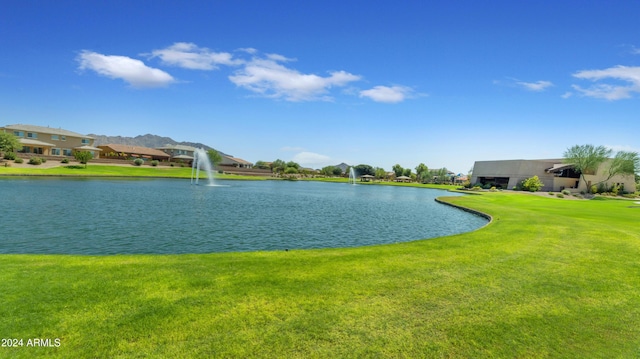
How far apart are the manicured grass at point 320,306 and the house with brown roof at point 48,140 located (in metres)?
86.9

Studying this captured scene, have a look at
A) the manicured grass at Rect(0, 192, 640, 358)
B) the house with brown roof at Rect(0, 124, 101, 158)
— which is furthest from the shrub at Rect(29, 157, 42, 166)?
the manicured grass at Rect(0, 192, 640, 358)

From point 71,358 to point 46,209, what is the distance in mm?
19807

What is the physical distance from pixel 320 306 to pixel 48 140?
331 feet

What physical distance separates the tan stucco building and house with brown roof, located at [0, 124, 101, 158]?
100 m

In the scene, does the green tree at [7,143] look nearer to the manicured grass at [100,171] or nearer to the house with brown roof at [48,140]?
the house with brown roof at [48,140]

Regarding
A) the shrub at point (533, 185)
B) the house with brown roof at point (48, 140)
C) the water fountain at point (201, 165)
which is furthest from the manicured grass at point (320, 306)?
the house with brown roof at point (48, 140)

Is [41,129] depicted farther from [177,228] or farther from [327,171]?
[327,171]

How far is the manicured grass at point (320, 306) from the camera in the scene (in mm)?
4754

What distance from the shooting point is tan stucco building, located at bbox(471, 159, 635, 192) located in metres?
70.4

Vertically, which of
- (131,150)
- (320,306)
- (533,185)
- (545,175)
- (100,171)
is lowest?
(100,171)

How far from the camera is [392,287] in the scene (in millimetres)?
7211

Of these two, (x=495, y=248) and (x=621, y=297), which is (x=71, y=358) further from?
(x=495, y=248)

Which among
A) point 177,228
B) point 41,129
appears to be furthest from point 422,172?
point 177,228

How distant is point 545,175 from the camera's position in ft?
252
